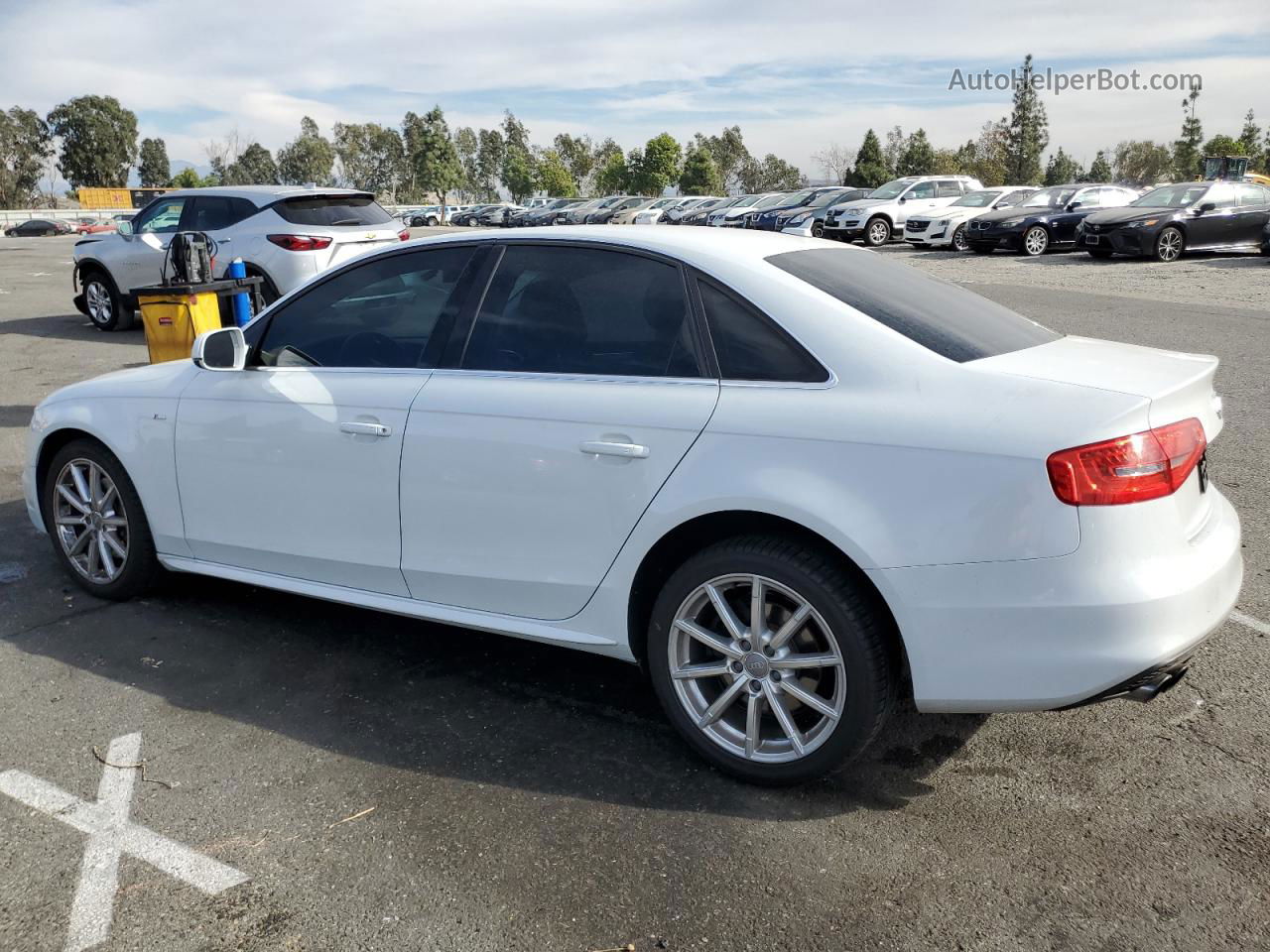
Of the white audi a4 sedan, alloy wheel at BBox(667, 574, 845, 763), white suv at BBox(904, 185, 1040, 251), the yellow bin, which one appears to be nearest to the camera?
the white audi a4 sedan

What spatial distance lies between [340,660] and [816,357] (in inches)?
86.9

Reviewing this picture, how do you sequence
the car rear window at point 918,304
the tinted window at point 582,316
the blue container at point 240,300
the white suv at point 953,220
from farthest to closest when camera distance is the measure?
1. the white suv at point 953,220
2. the blue container at point 240,300
3. the tinted window at point 582,316
4. the car rear window at point 918,304

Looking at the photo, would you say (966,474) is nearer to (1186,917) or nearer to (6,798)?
(1186,917)

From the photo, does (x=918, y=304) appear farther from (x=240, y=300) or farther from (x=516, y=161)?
(x=516, y=161)

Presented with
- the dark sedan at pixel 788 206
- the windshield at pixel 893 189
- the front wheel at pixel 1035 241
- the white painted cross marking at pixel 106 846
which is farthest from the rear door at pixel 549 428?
the dark sedan at pixel 788 206

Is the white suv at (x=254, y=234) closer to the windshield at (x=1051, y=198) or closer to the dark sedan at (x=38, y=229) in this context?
the windshield at (x=1051, y=198)

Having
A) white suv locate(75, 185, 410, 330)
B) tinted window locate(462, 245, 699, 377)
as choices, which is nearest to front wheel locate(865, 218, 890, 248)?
white suv locate(75, 185, 410, 330)

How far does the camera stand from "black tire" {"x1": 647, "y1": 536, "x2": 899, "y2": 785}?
2879 mm

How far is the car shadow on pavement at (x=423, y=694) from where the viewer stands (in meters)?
3.20

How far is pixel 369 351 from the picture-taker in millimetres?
3924

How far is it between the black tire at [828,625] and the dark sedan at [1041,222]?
76.0 feet

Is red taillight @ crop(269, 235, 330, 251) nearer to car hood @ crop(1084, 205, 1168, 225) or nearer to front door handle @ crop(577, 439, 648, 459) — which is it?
front door handle @ crop(577, 439, 648, 459)

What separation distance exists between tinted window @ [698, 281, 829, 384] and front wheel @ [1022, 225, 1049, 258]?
23.2m

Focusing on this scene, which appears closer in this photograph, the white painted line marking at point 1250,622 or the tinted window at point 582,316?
the tinted window at point 582,316
